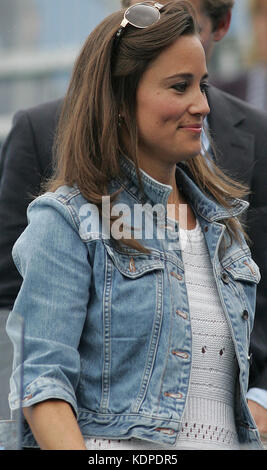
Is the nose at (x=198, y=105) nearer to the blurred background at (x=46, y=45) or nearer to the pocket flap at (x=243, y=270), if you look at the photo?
the pocket flap at (x=243, y=270)

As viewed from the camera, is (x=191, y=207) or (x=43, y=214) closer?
(x=43, y=214)

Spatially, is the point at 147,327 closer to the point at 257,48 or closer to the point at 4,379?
the point at 4,379

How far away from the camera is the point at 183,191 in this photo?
3045 millimetres

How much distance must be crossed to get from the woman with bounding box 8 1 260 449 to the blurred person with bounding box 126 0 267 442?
0.61 metres

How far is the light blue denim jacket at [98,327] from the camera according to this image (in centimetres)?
248

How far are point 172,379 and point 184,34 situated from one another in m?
0.90

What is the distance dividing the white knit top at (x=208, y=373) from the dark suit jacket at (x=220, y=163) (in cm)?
74

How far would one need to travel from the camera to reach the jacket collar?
278 cm

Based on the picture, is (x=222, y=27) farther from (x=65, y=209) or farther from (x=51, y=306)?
(x=51, y=306)

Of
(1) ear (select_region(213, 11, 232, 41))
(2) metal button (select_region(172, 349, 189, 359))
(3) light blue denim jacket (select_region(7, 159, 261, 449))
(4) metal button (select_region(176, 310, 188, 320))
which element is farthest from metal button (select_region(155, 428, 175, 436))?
(1) ear (select_region(213, 11, 232, 41))

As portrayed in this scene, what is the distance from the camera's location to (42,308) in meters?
2.48

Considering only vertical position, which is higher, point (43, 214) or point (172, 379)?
point (43, 214)

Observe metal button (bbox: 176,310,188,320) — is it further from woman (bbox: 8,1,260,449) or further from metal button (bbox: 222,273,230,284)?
metal button (bbox: 222,273,230,284)
